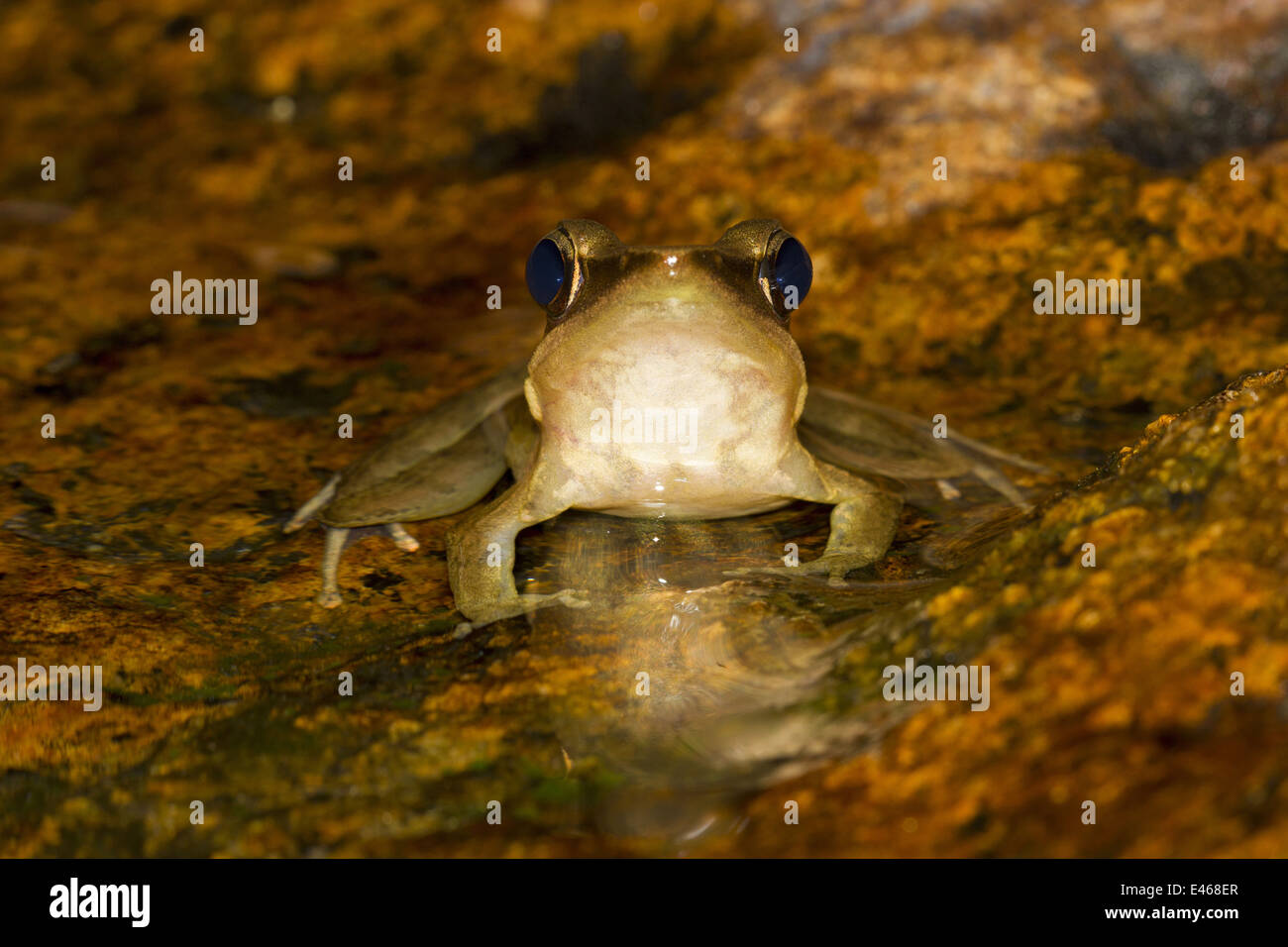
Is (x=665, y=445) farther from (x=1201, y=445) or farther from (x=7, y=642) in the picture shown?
(x=7, y=642)

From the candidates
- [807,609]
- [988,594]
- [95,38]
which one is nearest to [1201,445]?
[988,594]

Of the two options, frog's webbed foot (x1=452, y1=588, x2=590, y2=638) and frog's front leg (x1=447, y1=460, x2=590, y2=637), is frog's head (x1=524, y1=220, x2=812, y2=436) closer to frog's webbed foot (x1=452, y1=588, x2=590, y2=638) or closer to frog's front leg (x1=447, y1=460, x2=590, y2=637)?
frog's front leg (x1=447, y1=460, x2=590, y2=637)

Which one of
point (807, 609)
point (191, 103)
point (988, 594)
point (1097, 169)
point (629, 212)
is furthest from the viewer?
point (191, 103)

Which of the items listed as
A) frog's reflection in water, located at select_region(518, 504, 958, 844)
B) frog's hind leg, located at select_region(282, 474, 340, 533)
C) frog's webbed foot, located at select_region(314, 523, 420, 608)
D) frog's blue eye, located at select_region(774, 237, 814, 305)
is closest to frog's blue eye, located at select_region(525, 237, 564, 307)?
frog's blue eye, located at select_region(774, 237, 814, 305)

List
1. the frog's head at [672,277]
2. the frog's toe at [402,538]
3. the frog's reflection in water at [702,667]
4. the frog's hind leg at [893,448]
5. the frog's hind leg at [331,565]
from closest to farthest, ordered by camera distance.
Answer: the frog's reflection in water at [702,667] < the frog's head at [672,277] < the frog's hind leg at [331,565] < the frog's toe at [402,538] < the frog's hind leg at [893,448]

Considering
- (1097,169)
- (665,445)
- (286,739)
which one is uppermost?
(1097,169)

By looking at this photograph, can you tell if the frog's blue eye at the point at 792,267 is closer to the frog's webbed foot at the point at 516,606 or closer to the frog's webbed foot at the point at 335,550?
the frog's webbed foot at the point at 516,606

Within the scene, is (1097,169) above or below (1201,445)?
above

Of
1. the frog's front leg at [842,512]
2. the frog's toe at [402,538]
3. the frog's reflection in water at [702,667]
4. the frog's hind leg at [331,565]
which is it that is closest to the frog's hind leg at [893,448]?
the frog's front leg at [842,512]
